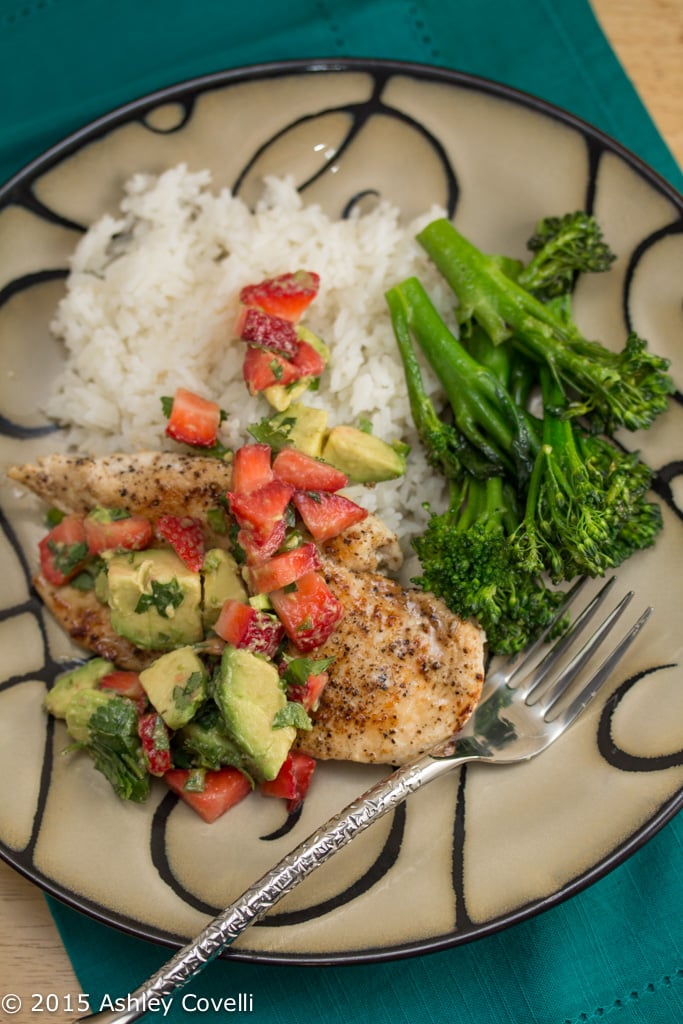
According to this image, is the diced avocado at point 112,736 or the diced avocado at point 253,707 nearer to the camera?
the diced avocado at point 253,707

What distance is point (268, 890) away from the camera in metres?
2.89

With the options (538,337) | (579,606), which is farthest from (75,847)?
(538,337)

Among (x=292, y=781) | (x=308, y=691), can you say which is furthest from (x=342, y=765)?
(x=308, y=691)

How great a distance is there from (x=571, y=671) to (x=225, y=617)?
1.26 m

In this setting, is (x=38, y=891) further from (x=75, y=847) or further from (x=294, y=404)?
(x=294, y=404)

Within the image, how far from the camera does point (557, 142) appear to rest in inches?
151

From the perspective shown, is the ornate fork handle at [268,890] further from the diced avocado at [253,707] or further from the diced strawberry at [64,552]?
the diced strawberry at [64,552]

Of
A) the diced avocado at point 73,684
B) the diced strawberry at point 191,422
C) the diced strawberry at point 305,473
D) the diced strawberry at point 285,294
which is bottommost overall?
the diced avocado at point 73,684

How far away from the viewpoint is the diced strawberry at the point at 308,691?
318cm

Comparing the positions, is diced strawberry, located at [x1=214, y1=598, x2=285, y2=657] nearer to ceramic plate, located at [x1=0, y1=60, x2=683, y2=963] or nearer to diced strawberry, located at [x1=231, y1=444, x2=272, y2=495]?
diced strawberry, located at [x1=231, y1=444, x2=272, y2=495]

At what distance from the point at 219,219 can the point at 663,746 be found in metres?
2.82

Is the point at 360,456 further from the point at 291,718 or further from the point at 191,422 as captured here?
the point at 291,718

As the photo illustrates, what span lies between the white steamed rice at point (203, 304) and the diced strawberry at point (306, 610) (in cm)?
75

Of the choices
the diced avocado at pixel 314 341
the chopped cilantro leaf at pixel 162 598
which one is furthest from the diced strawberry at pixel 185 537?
the diced avocado at pixel 314 341
